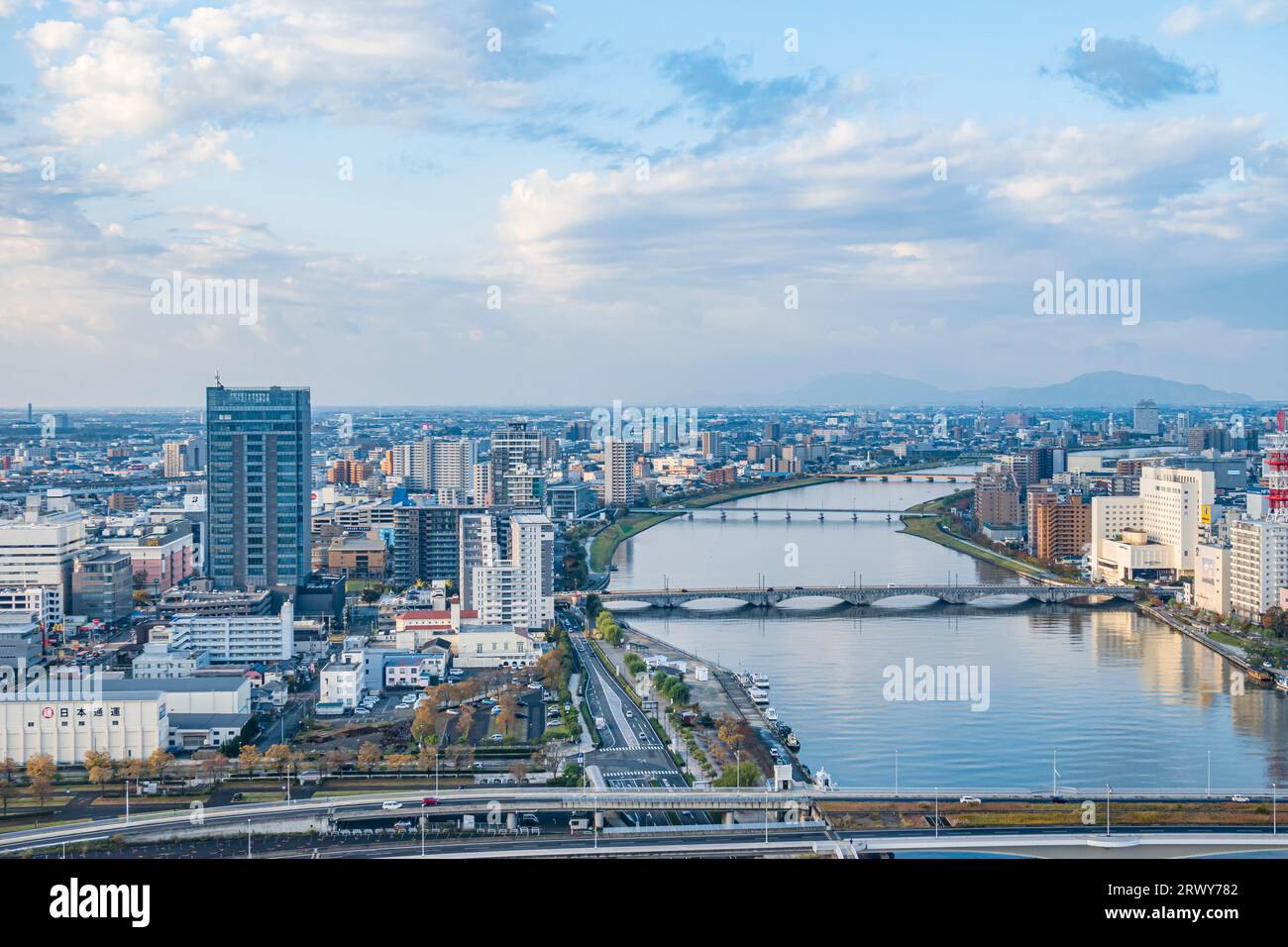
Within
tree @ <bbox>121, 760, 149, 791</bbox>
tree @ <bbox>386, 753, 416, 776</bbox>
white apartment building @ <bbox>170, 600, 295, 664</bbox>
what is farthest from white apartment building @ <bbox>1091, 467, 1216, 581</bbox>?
tree @ <bbox>121, 760, 149, 791</bbox>

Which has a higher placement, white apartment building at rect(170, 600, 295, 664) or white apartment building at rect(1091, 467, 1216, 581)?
white apartment building at rect(1091, 467, 1216, 581)

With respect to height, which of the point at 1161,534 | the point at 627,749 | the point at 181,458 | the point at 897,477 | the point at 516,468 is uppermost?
the point at 181,458

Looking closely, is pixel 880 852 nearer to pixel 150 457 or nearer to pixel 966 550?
pixel 966 550

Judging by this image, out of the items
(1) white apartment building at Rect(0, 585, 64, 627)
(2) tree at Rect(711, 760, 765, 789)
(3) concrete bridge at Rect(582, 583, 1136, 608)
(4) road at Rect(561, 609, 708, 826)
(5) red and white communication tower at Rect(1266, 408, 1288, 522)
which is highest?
(5) red and white communication tower at Rect(1266, 408, 1288, 522)

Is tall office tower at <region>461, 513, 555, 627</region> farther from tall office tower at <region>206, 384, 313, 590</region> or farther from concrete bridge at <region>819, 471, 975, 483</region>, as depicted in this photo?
concrete bridge at <region>819, 471, 975, 483</region>

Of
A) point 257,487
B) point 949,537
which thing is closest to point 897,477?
point 949,537

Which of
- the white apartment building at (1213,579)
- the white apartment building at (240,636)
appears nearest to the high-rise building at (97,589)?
the white apartment building at (240,636)

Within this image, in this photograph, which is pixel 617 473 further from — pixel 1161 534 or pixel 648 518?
pixel 1161 534
